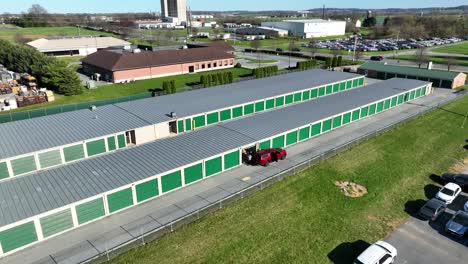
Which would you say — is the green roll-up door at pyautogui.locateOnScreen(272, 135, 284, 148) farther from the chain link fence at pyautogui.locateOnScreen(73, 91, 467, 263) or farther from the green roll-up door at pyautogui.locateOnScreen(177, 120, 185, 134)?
the green roll-up door at pyautogui.locateOnScreen(177, 120, 185, 134)

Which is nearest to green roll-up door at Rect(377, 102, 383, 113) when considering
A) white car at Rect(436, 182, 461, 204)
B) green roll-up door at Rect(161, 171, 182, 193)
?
white car at Rect(436, 182, 461, 204)

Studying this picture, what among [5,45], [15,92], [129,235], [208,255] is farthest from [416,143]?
[5,45]

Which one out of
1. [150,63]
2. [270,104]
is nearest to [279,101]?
[270,104]

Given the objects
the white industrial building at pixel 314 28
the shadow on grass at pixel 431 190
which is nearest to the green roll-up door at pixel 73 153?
the shadow on grass at pixel 431 190

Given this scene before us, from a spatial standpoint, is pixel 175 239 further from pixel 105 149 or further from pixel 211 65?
pixel 211 65

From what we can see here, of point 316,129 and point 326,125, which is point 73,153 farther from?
point 326,125

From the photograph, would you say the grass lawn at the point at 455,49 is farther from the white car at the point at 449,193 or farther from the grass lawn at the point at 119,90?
the white car at the point at 449,193
